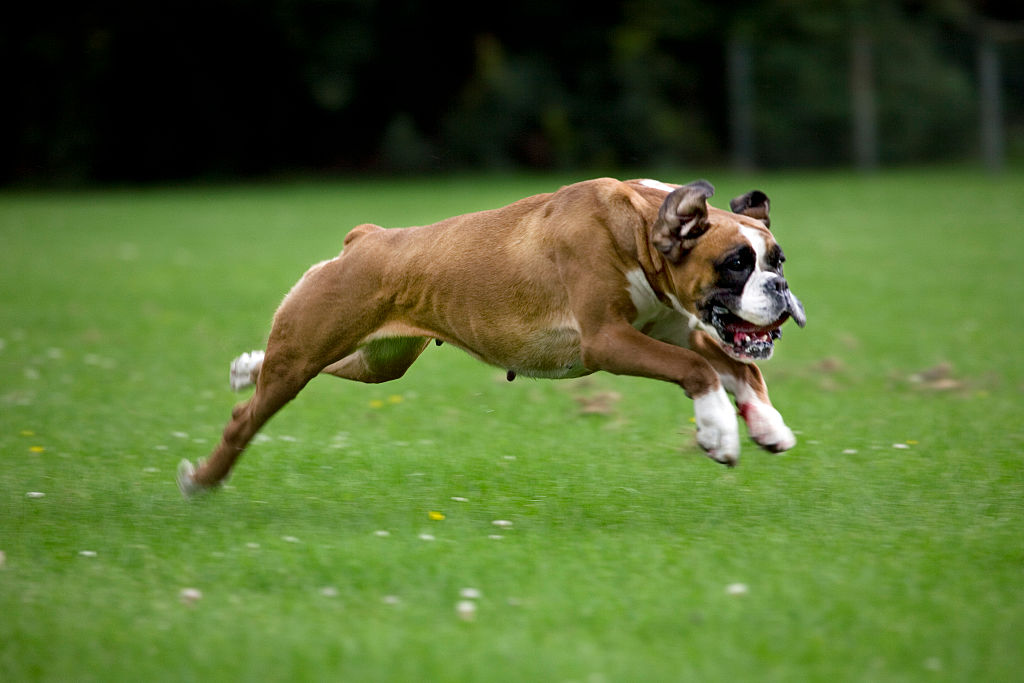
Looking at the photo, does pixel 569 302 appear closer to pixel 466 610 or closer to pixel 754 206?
pixel 754 206

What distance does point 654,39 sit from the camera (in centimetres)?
3334

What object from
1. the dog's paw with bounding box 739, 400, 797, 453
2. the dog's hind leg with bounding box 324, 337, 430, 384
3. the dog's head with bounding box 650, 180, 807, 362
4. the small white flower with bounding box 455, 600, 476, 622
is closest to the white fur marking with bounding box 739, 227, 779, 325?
the dog's head with bounding box 650, 180, 807, 362

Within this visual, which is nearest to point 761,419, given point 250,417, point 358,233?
point 358,233

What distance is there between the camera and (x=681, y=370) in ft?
17.9

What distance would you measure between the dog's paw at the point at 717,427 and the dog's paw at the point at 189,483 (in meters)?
2.91

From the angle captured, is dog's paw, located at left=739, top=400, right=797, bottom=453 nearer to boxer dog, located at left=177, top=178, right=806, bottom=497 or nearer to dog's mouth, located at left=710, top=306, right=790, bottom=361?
boxer dog, located at left=177, top=178, right=806, bottom=497

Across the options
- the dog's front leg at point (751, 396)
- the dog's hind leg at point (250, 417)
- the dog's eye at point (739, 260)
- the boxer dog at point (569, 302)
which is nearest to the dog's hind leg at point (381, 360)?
the boxer dog at point (569, 302)

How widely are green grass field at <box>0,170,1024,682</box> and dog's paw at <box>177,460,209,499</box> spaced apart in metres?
0.14

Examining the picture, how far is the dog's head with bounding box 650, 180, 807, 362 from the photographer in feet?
17.7

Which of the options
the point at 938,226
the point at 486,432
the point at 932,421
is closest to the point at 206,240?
the point at 938,226

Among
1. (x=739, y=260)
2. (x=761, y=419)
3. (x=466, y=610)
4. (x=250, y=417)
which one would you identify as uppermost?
(x=739, y=260)

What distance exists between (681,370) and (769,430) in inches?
20.9

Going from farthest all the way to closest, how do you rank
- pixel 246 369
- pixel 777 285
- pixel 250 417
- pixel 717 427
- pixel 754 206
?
pixel 246 369 → pixel 250 417 → pixel 754 206 → pixel 777 285 → pixel 717 427

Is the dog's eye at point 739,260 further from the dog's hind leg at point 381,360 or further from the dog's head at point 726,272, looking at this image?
the dog's hind leg at point 381,360
